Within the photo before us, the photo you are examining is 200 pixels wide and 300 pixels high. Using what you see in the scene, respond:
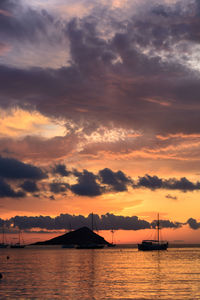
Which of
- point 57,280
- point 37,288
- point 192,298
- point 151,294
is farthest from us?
point 57,280

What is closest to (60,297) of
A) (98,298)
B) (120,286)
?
(98,298)

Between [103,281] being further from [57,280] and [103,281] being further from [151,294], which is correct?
[151,294]

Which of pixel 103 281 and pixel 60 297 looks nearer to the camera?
pixel 60 297

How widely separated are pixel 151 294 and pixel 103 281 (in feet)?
83.7

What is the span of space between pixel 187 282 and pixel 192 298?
24.1 m

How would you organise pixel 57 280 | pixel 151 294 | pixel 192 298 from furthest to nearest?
pixel 57 280
pixel 151 294
pixel 192 298

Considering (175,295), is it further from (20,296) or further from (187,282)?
(20,296)

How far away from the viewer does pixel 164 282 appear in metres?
91.8

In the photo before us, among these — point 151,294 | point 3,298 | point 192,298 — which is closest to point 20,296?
point 3,298

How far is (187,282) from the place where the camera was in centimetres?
9106

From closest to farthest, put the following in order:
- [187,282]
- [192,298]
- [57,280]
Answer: [192,298]
[187,282]
[57,280]

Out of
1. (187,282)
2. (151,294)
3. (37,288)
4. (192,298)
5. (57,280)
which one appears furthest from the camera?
(57,280)

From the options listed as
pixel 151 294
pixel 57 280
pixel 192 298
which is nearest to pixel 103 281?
pixel 57 280

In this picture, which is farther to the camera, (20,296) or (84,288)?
(84,288)
